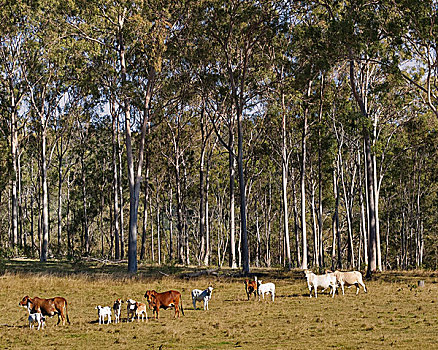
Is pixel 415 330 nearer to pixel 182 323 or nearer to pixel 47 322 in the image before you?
pixel 182 323

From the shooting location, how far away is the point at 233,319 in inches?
717

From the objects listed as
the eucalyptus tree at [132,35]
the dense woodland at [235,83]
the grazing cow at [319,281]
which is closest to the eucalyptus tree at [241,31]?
the dense woodland at [235,83]

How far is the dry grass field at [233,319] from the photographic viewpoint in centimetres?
1419

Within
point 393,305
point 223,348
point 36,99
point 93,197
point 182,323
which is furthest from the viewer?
point 93,197

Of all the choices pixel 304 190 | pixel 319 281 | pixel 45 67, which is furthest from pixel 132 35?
pixel 319 281

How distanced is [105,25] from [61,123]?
1855cm

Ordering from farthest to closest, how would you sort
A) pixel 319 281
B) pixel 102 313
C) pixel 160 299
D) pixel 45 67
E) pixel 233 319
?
pixel 45 67 → pixel 319 281 → pixel 160 299 → pixel 233 319 → pixel 102 313

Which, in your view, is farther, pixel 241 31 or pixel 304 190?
pixel 304 190

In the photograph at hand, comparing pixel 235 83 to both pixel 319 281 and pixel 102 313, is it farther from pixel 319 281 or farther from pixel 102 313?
pixel 102 313

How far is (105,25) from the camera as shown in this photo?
38.2m

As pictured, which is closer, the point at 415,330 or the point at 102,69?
the point at 415,330

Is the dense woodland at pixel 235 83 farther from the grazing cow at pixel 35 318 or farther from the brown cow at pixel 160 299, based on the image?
the grazing cow at pixel 35 318

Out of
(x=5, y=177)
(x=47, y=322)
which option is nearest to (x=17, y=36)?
(x=5, y=177)

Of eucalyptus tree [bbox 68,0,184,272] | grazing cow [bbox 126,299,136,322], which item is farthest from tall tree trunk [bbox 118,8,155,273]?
grazing cow [bbox 126,299,136,322]
